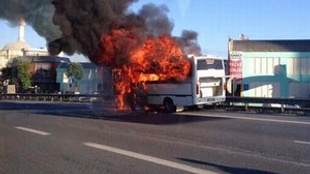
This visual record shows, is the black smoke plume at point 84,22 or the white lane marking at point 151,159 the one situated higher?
the black smoke plume at point 84,22

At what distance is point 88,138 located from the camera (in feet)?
45.1

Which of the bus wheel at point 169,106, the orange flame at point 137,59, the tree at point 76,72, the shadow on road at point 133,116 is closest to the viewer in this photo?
the shadow on road at point 133,116

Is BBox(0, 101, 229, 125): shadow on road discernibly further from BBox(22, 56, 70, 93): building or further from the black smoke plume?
BBox(22, 56, 70, 93): building

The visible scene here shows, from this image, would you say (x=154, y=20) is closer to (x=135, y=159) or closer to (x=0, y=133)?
(x=0, y=133)

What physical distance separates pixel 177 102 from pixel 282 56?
3594 centimetres

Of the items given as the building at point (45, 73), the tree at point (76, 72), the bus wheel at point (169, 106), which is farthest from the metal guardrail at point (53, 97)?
the building at point (45, 73)

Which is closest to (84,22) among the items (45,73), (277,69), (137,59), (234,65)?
(137,59)

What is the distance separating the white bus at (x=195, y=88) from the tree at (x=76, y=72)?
49875 millimetres

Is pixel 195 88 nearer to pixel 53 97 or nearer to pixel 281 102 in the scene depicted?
pixel 281 102

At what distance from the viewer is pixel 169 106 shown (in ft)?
82.9

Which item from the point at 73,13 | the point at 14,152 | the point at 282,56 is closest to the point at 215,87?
the point at 73,13

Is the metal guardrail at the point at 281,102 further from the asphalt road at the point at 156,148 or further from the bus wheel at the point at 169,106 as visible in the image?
the asphalt road at the point at 156,148

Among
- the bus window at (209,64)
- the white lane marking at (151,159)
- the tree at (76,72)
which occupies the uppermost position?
the tree at (76,72)

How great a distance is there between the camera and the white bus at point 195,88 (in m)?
24.4
